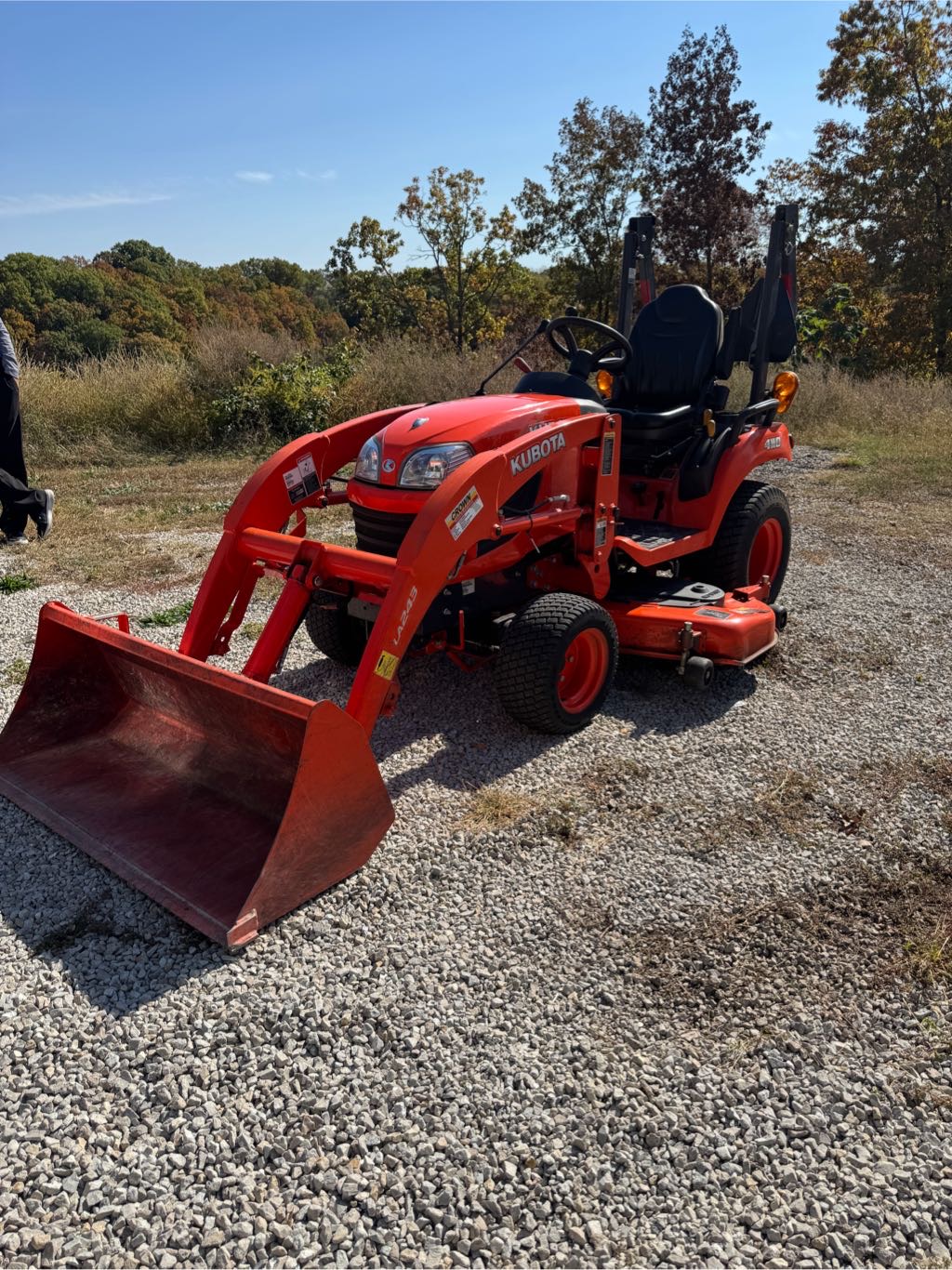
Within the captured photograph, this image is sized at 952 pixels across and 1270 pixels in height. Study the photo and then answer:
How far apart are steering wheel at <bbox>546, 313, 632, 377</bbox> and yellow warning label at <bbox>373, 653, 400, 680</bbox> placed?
2.13m

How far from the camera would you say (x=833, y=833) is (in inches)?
128

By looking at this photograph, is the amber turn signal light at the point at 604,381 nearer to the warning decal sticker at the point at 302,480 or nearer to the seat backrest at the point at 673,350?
the seat backrest at the point at 673,350

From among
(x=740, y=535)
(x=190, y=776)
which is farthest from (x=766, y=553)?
(x=190, y=776)

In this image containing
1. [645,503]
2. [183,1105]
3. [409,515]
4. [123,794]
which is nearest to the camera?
[183,1105]

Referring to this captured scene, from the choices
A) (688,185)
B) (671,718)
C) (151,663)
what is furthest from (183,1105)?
(688,185)

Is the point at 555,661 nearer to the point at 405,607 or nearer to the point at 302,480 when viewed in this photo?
the point at 405,607

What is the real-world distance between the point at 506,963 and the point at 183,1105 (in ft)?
2.97

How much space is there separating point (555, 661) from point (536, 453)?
2.77 ft

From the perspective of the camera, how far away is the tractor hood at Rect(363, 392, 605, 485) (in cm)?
370

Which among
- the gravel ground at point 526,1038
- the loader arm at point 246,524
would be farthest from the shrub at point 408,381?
the gravel ground at point 526,1038

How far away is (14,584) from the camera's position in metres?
6.24

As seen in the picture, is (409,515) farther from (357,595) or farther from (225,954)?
(225,954)

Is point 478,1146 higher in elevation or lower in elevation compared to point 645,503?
lower

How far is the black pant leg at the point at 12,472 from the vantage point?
23.2 ft
